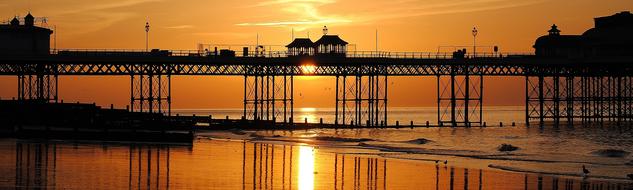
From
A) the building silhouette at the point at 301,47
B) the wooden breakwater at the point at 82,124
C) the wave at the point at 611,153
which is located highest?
the building silhouette at the point at 301,47

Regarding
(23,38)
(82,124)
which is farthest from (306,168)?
(23,38)

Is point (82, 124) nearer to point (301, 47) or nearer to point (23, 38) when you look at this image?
point (23, 38)

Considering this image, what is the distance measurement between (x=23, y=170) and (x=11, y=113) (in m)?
37.7

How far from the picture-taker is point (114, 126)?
2881 inches

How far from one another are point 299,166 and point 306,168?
115 centimetres

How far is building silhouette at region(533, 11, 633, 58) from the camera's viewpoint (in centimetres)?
11231

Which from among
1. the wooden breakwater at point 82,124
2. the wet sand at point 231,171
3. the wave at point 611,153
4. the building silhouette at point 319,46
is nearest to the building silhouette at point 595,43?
the building silhouette at point 319,46

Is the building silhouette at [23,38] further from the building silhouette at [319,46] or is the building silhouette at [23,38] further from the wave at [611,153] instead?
the wave at [611,153]

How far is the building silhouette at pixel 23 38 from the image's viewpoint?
96125 mm

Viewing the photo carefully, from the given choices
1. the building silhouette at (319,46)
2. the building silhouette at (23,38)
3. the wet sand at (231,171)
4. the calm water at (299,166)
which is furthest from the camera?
the building silhouette at (319,46)

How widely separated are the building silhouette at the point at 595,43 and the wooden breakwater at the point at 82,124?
48198mm

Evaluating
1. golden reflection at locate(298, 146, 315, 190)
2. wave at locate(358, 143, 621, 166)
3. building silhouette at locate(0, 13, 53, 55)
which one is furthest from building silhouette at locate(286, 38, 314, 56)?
golden reflection at locate(298, 146, 315, 190)

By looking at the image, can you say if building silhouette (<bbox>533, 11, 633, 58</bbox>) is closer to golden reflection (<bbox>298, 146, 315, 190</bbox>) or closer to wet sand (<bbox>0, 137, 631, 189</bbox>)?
golden reflection (<bbox>298, 146, 315, 190</bbox>)

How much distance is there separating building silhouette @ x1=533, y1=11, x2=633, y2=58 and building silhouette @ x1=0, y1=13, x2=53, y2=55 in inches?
2170
